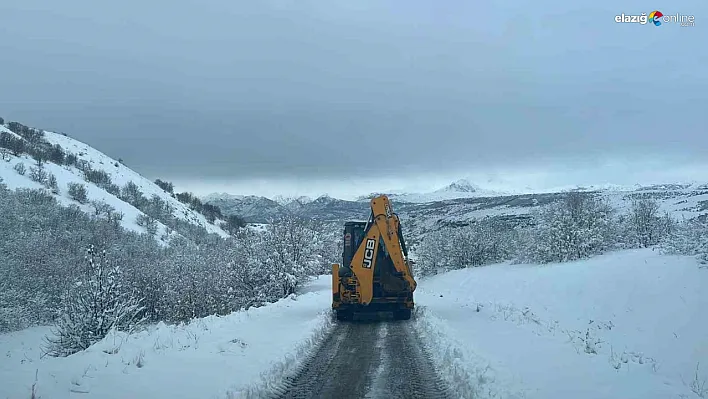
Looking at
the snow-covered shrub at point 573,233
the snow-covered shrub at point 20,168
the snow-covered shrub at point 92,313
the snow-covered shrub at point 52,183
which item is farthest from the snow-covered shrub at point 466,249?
the snow-covered shrub at point 20,168

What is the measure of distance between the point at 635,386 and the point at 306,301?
18.0m

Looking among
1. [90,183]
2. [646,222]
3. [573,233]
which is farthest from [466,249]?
[90,183]

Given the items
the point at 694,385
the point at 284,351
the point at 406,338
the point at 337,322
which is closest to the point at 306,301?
the point at 337,322

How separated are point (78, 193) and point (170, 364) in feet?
391

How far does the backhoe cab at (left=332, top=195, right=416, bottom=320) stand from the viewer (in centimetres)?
1794

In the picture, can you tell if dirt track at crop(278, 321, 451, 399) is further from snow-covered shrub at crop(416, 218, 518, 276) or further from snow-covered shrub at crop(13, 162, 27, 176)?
snow-covered shrub at crop(13, 162, 27, 176)

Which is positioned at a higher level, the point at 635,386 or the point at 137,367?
the point at 137,367

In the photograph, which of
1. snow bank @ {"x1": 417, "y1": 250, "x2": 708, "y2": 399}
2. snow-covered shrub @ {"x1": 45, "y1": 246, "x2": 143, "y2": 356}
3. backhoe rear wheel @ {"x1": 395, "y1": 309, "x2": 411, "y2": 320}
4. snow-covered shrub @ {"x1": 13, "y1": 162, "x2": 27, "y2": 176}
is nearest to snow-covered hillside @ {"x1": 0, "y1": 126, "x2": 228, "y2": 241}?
snow-covered shrub @ {"x1": 13, "y1": 162, "x2": 27, "y2": 176}

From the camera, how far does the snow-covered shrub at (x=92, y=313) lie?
20.9m

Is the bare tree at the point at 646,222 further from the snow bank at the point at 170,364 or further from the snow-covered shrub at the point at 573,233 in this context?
the snow bank at the point at 170,364

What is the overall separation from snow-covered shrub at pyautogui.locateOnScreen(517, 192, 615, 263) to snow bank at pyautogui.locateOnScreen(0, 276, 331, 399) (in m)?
44.4

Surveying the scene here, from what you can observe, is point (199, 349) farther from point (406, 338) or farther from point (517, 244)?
point (517, 244)

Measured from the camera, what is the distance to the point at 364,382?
913cm

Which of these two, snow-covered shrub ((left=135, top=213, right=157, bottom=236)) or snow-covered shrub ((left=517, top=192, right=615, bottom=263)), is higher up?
snow-covered shrub ((left=135, top=213, right=157, bottom=236))
